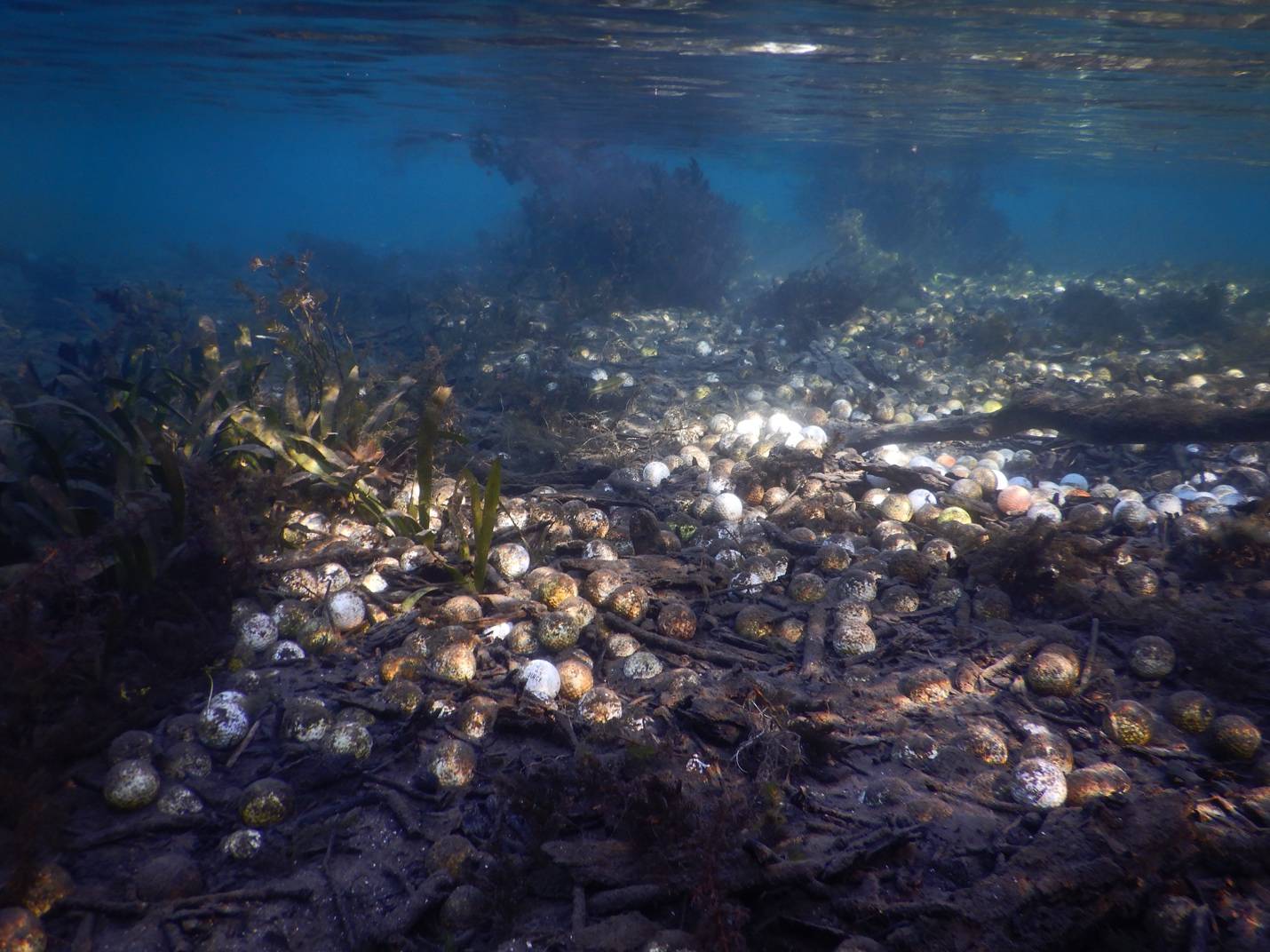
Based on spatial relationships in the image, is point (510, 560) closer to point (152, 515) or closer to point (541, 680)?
point (541, 680)

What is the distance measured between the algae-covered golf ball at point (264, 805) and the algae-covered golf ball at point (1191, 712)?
4547 millimetres

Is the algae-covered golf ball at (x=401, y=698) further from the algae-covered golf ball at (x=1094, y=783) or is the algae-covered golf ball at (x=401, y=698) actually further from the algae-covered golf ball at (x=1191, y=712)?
the algae-covered golf ball at (x=1191, y=712)

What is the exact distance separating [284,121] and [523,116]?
941 inches

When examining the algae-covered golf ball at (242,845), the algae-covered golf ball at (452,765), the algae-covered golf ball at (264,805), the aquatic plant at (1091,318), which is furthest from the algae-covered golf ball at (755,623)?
the aquatic plant at (1091,318)

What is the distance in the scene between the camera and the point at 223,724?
125 inches

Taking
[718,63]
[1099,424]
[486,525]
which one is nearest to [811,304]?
[718,63]

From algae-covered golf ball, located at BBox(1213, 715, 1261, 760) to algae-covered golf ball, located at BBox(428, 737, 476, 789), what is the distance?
12.2 ft

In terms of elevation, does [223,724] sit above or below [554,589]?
above

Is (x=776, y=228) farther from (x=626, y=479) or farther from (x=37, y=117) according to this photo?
(x=37, y=117)

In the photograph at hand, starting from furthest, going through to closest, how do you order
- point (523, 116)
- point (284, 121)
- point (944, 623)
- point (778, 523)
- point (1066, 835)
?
point (284, 121)
point (523, 116)
point (778, 523)
point (944, 623)
point (1066, 835)

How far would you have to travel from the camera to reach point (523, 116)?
30.5 metres

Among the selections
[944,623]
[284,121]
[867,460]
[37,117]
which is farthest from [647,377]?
[37,117]

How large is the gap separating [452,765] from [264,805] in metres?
0.84

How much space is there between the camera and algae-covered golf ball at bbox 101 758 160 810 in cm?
277
